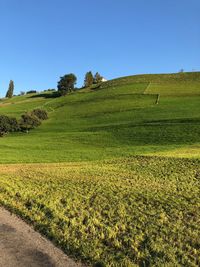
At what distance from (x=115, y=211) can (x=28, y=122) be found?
64166 mm

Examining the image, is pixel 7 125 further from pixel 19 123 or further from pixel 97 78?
pixel 97 78

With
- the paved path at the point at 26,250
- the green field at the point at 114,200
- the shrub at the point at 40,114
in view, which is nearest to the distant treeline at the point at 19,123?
the shrub at the point at 40,114

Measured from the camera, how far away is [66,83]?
147875mm

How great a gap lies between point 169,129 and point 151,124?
6.10 meters

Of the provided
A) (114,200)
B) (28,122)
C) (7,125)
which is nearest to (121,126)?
(28,122)

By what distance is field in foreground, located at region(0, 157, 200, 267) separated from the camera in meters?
11.1

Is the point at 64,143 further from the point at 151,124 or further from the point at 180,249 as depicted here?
the point at 180,249

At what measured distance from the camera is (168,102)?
88500mm

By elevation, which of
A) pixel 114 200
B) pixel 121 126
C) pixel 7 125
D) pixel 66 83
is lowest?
pixel 114 200

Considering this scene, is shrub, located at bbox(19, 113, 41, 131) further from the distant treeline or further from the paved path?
the paved path

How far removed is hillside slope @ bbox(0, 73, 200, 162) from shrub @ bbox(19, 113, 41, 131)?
2.27 meters

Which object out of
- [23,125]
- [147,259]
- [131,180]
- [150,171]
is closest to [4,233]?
[147,259]

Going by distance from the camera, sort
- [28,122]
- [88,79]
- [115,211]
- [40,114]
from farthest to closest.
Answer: [88,79]
[40,114]
[28,122]
[115,211]

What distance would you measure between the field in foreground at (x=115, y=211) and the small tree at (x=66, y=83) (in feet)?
400
